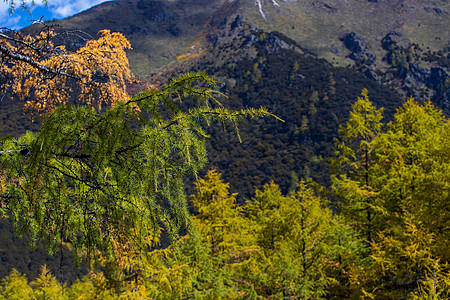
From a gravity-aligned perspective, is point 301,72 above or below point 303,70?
below

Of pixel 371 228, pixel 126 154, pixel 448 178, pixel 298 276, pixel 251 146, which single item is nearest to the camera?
pixel 126 154

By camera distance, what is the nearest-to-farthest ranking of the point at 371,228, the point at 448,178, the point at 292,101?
the point at 448,178
the point at 371,228
the point at 292,101

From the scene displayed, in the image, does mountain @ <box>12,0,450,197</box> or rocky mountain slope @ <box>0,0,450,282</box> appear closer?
rocky mountain slope @ <box>0,0,450,282</box>

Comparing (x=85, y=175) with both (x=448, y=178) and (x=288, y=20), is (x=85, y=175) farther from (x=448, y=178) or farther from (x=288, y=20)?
(x=288, y=20)

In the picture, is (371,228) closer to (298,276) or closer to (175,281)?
(298,276)

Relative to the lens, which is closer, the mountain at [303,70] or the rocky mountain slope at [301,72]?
the rocky mountain slope at [301,72]

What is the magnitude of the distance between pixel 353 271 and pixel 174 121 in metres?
8.02

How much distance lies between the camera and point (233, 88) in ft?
493

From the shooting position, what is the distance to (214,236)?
12.0m

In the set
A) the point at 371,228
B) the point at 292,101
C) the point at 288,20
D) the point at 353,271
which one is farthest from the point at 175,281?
the point at 288,20

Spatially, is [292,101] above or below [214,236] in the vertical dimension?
below

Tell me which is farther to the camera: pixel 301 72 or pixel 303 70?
pixel 303 70

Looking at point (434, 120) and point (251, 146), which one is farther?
point (251, 146)

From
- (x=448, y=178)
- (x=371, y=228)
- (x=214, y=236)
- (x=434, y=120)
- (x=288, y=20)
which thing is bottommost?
(x=288, y=20)
